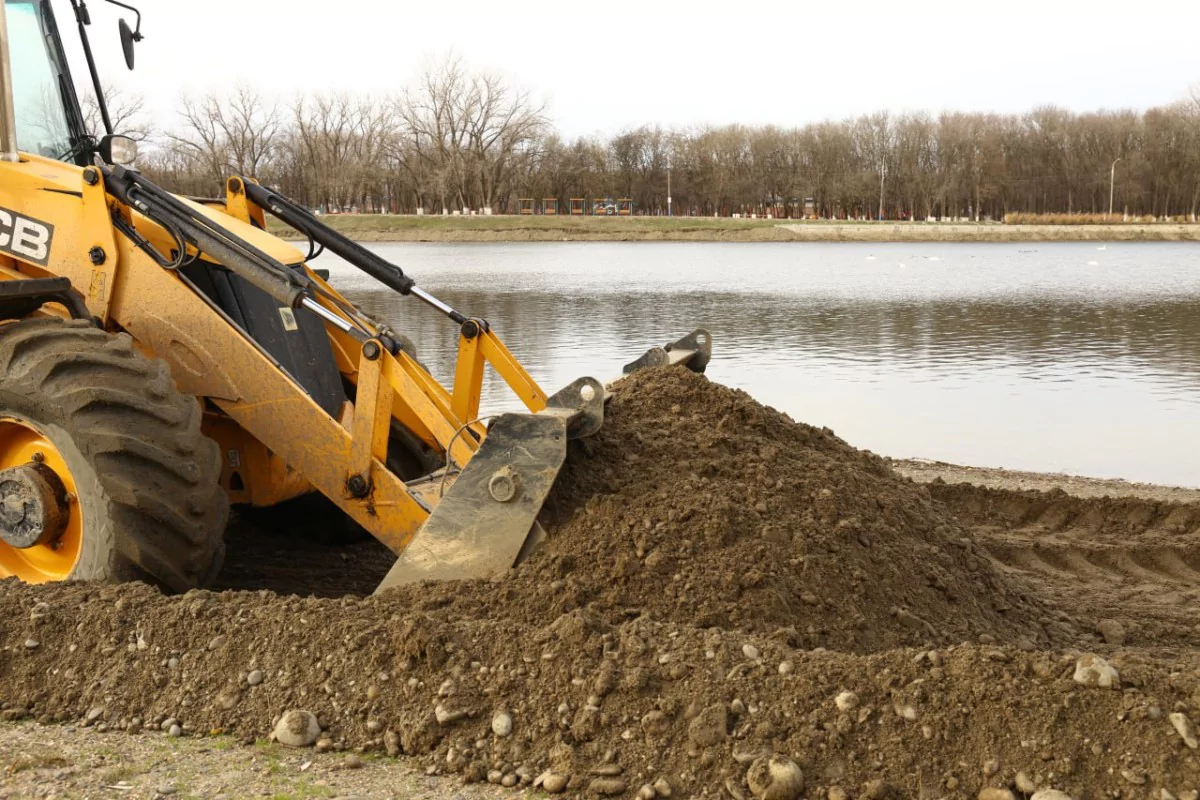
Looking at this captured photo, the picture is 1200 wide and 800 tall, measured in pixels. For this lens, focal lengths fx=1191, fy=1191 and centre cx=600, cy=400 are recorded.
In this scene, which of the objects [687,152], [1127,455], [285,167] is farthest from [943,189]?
[1127,455]

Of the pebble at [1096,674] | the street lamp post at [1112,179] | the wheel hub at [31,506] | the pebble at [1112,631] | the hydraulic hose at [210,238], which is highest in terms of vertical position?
the street lamp post at [1112,179]

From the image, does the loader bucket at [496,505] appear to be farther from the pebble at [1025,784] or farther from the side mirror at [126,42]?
the side mirror at [126,42]

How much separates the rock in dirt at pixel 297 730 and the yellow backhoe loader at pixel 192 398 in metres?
0.75

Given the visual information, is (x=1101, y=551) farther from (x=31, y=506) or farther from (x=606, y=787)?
(x=31, y=506)

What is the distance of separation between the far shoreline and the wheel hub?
2157 inches

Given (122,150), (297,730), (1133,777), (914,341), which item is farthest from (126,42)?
(914,341)

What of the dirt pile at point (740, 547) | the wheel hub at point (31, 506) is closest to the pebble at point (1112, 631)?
the dirt pile at point (740, 547)

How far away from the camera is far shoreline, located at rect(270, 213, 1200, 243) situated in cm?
6019

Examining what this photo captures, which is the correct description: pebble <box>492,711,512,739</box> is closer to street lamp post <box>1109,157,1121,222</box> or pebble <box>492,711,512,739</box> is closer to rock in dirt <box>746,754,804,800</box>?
rock in dirt <box>746,754,804,800</box>

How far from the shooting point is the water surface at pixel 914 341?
1064cm

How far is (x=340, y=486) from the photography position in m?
4.77

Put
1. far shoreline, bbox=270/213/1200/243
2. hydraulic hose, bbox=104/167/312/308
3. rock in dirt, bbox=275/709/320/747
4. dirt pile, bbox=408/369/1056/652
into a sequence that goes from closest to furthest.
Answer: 1. rock in dirt, bbox=275/709/320/747
2. dirt pile, bbox=408/369/1056/652
3. hydraulic hose, bbox=104/167/312/308
4. far shoreline, bbox=270/213/1200/243

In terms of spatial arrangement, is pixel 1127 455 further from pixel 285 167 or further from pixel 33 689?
pixel 285 167

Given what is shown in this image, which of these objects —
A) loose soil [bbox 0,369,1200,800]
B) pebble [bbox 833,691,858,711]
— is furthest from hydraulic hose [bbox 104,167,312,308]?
pebble [bbox 833,691,858,711]
